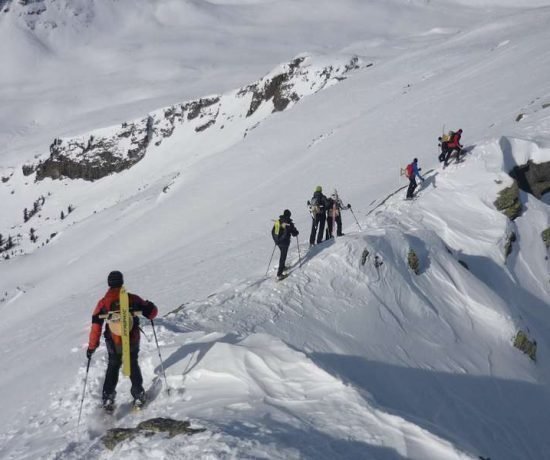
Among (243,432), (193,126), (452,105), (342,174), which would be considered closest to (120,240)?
(342,174)

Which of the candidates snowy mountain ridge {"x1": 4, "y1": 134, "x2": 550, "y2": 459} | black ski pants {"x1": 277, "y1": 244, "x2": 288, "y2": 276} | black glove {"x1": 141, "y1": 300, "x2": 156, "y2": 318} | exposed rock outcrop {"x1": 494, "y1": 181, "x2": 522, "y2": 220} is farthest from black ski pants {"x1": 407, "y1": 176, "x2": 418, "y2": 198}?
black glove {"x1": 141, "y1": 300, "x2": 156, "y2": 318}

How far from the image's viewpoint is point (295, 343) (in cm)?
952

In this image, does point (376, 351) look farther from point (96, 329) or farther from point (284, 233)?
point (96, 329)

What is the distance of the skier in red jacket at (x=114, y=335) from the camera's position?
7.25 meters

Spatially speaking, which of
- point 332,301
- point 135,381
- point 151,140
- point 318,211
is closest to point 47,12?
point 151,140

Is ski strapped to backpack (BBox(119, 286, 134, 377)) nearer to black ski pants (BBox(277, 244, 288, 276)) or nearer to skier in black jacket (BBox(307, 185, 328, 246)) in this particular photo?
A: black ski pants (BBox(277, 244, 288, 276))

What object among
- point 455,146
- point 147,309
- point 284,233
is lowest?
point 147,309

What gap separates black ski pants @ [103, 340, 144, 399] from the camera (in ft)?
23.8

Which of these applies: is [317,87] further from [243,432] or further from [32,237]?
[243,432]

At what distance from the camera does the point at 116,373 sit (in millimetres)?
7418

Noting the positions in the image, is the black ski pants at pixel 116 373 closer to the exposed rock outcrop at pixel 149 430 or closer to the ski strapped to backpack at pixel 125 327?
the ski strapped to backpack at pixel 125 327

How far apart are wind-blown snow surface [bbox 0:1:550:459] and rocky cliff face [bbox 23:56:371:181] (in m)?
35.1

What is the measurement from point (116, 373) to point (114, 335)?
1.70ft

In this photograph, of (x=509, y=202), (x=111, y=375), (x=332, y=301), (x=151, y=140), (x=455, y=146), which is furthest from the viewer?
(x=151, y=140)
